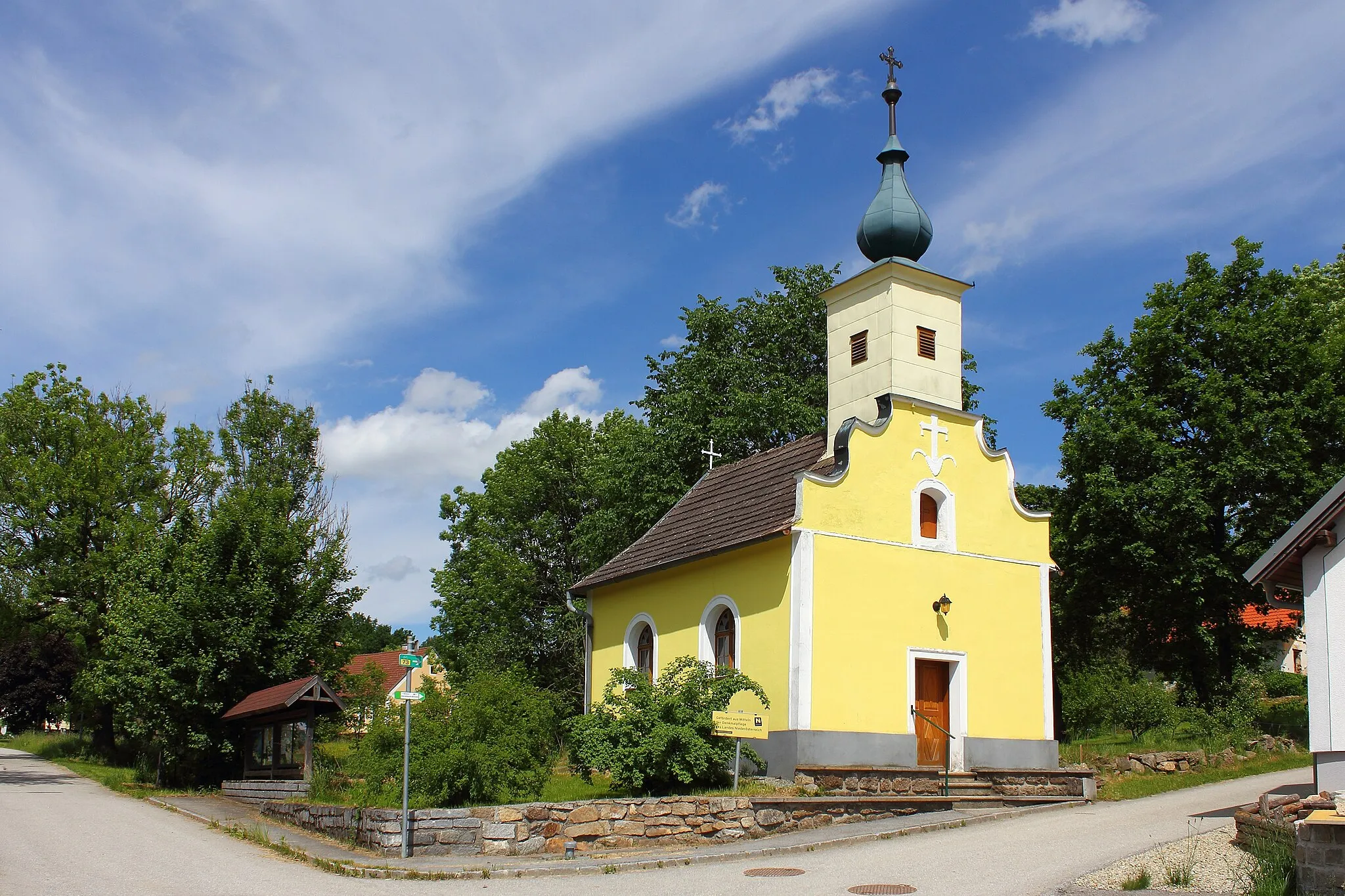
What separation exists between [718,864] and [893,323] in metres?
12.0

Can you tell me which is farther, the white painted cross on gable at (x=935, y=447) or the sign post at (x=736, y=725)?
the white painted cross on gable at (x=935, y=447)

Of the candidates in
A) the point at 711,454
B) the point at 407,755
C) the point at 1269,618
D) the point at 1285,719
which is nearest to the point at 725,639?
the point at 711,454

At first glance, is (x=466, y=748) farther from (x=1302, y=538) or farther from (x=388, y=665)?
(x=388, y=665)

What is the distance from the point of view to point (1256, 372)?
2552 centimetres

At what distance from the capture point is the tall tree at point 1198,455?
81.9 feet

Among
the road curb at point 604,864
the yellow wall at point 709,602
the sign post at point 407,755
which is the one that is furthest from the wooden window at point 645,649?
the sign post at point 407,755

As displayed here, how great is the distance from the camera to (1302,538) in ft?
41.9

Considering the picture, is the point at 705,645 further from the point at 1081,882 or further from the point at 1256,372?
the point at 1256,372

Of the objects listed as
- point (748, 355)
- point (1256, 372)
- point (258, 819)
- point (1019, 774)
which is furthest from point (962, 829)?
point (748, 355)

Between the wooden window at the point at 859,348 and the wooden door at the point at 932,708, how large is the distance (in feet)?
20.0

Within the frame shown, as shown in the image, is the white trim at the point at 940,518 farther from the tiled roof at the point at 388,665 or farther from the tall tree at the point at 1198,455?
the tiled roof at the point at 388,665

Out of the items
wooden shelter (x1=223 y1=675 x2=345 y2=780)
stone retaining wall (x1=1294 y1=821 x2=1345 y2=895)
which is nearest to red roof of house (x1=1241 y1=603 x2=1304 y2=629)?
stone retaining wall (x1=1294 y1=821 x2=1345 y2=895)

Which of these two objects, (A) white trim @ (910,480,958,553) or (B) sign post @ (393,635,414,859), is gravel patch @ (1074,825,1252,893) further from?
(A) white trim @ (910,480,958,553)

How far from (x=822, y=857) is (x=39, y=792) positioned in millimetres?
19916
